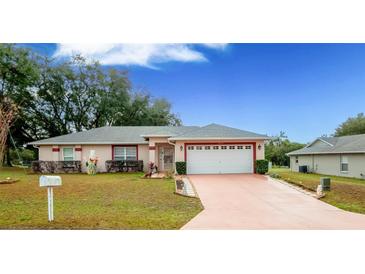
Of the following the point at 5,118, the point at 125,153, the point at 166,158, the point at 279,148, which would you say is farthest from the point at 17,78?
the point at 279,148

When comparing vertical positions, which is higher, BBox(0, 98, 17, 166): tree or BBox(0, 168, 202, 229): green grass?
BBox(0, 98, 17, 166): tree

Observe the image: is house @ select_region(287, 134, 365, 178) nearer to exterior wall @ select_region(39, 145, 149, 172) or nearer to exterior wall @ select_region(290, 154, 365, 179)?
exterior wall @ select_region(290, 154, 365, 179)

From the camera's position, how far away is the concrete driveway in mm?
5430

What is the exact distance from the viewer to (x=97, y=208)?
616cm

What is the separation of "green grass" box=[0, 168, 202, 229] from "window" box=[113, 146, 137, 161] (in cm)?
586

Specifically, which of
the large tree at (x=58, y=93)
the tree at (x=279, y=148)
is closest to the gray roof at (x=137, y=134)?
the large tree at (x=58, y=93)

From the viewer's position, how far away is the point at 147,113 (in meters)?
14.0

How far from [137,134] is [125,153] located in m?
1.19

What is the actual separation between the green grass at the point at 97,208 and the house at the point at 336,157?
17.1 ft

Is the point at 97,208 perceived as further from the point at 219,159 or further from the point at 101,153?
the point at 101,153

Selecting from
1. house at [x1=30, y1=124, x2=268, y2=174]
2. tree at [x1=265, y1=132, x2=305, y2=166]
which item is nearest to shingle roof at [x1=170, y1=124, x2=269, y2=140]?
house at [x1=30, y1=124, x2=268, y2=174]
